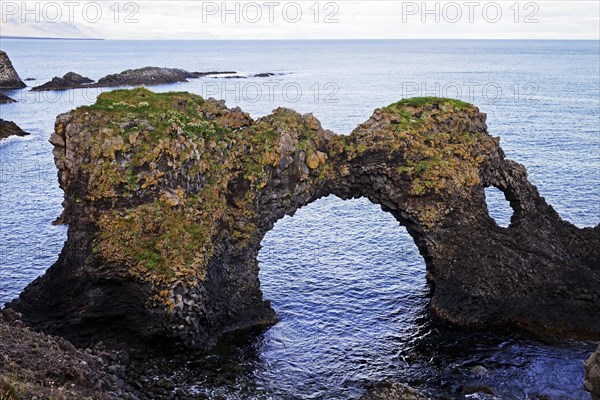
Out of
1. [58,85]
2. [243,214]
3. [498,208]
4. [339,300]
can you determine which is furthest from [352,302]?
[58,85]

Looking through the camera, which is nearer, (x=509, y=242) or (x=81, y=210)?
(x=81, y=210)

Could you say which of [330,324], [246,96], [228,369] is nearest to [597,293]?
[330,324]

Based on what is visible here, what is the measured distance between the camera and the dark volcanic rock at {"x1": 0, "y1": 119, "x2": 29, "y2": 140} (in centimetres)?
11862

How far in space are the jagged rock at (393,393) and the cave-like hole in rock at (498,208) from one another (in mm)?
35428

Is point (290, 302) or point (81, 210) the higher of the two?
point (81, 210)

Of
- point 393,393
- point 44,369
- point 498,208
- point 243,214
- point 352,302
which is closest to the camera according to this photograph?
point 44,369

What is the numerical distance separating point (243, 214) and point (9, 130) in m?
89.9

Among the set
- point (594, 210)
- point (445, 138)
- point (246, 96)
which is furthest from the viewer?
point (246, 96)

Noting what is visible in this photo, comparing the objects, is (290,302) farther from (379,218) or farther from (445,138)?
(379,218)

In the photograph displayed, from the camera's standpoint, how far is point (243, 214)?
47.1 metres

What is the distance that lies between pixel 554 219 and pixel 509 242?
499 centimetres

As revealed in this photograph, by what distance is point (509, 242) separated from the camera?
159ft

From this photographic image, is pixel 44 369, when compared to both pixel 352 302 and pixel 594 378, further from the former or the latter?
pixel 594 378

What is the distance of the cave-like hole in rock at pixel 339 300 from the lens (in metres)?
40.9
